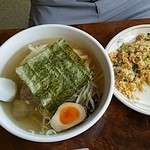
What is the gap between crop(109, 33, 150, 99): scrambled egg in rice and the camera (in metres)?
0.83

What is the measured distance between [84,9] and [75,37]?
0.26 m

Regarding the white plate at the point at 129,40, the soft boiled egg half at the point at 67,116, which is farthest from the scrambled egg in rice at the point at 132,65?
the soft boiled egg half at the point at 67,116

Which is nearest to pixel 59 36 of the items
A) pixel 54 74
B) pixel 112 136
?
pixel 54 74

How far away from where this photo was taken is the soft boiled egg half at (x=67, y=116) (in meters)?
0.71

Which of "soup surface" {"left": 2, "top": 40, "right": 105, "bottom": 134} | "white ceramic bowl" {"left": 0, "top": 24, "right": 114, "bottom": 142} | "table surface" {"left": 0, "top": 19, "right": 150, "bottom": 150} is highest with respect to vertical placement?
"white ceramic bowl" {"left": 0, "top": 24, "right": 114, "bottom": 142}

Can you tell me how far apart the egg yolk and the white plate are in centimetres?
12

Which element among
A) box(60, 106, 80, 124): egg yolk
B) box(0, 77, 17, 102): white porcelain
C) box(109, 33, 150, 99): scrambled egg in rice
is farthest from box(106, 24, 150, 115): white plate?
box(0, 77, 17, 102): white porcelain

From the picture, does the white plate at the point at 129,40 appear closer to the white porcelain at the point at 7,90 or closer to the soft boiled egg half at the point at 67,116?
the soft boiled egg half at the point at 67,116

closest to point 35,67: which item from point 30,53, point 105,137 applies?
point 30,53

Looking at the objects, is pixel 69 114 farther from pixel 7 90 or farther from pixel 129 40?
pixel 129 40

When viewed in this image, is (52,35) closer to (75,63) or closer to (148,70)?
(75,63)

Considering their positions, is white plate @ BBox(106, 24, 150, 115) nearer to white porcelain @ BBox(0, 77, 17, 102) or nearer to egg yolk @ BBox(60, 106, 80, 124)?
egg yolk @ BBox(60, 106, 80, 124)

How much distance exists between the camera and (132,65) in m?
0.88

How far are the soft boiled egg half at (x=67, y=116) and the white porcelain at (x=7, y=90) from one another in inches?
4.3
